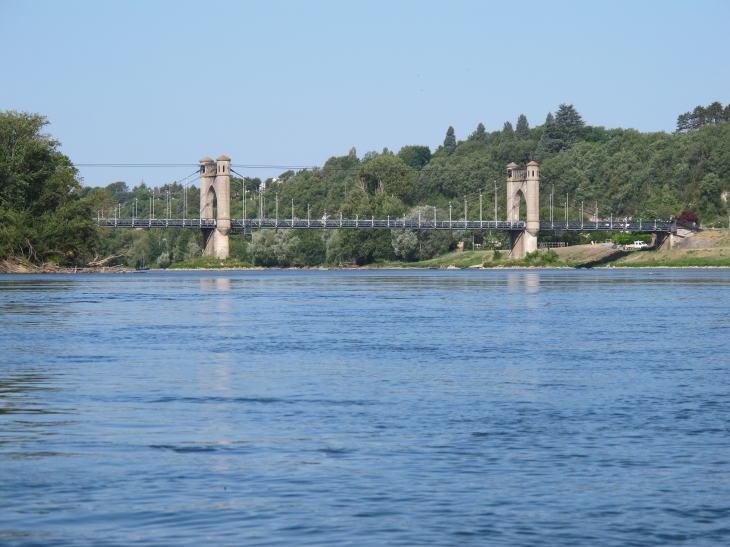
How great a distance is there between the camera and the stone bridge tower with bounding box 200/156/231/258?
391ft

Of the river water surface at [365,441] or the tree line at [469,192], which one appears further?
the tree line at [469,192]

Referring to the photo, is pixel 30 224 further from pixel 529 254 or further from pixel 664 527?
pixel 664 527

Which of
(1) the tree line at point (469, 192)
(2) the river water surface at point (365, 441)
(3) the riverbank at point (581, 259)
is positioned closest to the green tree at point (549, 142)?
(1) the tree line at point (469, 192)

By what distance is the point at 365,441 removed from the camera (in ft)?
36.4

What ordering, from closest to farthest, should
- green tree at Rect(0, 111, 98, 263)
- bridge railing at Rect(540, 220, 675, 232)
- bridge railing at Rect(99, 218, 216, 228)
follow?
green tree at Rect(0, 111, 98, 263), bridge railing at Rect(99, 218, 216, 228), bridge railing at Rect(540, 220, 675, 232)

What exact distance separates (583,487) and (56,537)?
14.6ft

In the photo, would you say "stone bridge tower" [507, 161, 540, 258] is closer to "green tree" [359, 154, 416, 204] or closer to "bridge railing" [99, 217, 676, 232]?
"bridge railing" [99, 217, 676, 232]

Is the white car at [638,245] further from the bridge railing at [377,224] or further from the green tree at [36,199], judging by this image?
the green tree at [36,199]

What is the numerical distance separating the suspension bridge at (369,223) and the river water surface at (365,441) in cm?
9536

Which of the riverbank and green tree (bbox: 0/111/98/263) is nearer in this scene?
green tree (bbox: 0/111/98/263)

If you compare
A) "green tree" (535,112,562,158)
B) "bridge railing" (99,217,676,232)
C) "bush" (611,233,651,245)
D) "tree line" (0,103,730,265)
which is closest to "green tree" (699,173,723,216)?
"tree line" (0,103,730,265)

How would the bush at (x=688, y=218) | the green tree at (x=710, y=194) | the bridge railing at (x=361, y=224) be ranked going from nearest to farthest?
the bridge railing at (x=361, y=224)
the bush at (x=688, y=218)
the green tree at (x=710, y=194)

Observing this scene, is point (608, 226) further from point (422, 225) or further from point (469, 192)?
point (469, 192)

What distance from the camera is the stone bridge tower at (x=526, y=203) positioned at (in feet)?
406
